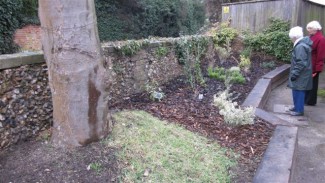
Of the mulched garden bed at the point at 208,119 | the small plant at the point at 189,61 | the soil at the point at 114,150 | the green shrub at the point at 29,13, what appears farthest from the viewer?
the green shrub at the point at 29,13

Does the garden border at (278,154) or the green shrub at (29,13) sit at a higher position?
the green shrub at (29,13)

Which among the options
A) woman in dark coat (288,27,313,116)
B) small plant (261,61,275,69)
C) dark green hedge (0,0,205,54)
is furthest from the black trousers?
dark green hedge (0,0,205,54)

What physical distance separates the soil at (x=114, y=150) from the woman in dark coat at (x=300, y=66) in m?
0.98

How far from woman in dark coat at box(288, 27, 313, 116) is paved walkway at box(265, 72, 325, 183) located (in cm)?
42

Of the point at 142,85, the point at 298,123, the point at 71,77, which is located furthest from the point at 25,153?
the point at 298,123

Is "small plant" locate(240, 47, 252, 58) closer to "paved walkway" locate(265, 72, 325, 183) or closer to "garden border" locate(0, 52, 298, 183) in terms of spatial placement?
"paved walkway" locate(265, 72, 325, 183)

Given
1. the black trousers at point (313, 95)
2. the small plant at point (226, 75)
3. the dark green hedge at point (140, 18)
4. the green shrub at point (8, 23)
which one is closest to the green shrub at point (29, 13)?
the green shrub at point (8, 23)

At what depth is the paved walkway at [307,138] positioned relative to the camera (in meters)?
3.58

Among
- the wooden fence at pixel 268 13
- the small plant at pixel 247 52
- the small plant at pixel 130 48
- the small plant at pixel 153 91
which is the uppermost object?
the wooden fence at pixel 268 13

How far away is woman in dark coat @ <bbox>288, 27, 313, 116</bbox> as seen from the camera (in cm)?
534

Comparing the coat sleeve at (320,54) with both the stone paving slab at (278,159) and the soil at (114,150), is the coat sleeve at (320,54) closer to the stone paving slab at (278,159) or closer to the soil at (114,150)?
the soil at (114,150)

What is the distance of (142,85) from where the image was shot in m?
5.45

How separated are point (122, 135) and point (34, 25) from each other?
12.7 meters

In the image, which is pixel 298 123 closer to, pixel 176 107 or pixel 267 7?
pixel 176 107
